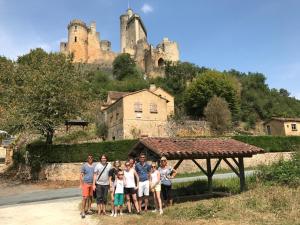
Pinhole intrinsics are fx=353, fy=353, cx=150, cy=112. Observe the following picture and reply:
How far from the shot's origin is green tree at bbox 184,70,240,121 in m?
47.5

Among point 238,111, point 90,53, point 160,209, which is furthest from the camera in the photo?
point 90,53

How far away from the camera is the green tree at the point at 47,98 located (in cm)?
2506

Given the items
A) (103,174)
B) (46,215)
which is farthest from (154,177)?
(46,215)

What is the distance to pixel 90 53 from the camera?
266 ft

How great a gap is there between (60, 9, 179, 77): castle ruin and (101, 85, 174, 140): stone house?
108 ft

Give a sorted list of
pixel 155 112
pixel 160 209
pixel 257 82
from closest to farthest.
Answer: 1. pixel 160 209
2. pixel 155 112
3. pixel 257 82

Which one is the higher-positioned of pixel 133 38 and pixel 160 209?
pixel 133 38

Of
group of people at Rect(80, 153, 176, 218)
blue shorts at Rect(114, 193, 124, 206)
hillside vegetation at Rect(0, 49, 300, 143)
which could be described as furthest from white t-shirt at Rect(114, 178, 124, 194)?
hillside vegetation at Rect(0, 49, 300, 143)

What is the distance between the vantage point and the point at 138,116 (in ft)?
115

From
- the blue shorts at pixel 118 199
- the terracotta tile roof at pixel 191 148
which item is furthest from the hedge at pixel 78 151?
the blue shorts at pixel 118 199

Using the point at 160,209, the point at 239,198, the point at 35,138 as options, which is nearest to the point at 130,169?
the point at 160,209

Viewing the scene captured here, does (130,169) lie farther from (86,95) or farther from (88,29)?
(88,29)

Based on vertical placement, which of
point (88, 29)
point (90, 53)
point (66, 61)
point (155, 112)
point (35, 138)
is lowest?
point (35, 138)

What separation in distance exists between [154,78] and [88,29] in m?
27.1
